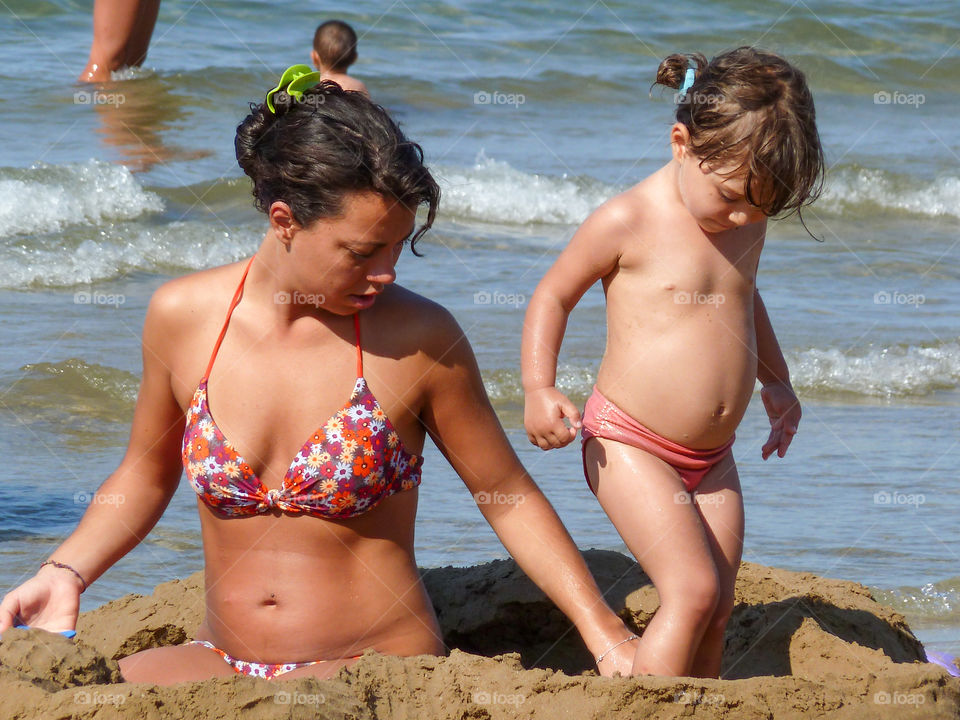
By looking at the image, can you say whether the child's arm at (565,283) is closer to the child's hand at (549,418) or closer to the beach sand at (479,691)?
→ the child's hand at (549,418)

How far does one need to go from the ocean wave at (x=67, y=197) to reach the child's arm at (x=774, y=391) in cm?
643

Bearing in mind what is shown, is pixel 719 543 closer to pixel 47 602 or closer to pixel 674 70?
pixel 674 70

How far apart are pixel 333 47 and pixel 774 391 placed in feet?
22.2

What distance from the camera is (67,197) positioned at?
29.4ft

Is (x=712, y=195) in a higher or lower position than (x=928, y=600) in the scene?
higher

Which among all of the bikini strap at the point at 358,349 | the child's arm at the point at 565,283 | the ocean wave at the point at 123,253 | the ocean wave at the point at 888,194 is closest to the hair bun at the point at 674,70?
the child's arm at the point at 565,283

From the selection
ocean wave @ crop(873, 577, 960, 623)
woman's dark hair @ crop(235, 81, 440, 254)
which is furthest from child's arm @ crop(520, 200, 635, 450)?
ocean wave @ crop(873, 577, 960, 623)

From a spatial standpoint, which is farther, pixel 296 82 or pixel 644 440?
pixel 644 440

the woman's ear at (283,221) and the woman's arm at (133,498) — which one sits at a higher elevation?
the woman's ear at (283,221)

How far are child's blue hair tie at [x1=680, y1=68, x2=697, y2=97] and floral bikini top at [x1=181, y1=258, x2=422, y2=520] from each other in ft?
3.90

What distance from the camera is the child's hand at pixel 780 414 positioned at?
3.39m

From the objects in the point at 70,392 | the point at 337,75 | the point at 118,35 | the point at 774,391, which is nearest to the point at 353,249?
the point at 774,391

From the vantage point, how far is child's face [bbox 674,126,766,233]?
117 inches

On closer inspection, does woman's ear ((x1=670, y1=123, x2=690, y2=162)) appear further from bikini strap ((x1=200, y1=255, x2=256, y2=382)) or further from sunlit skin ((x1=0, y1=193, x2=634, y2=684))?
bikini strap ((x1=200, y1=255, x2=256, y2=382))
